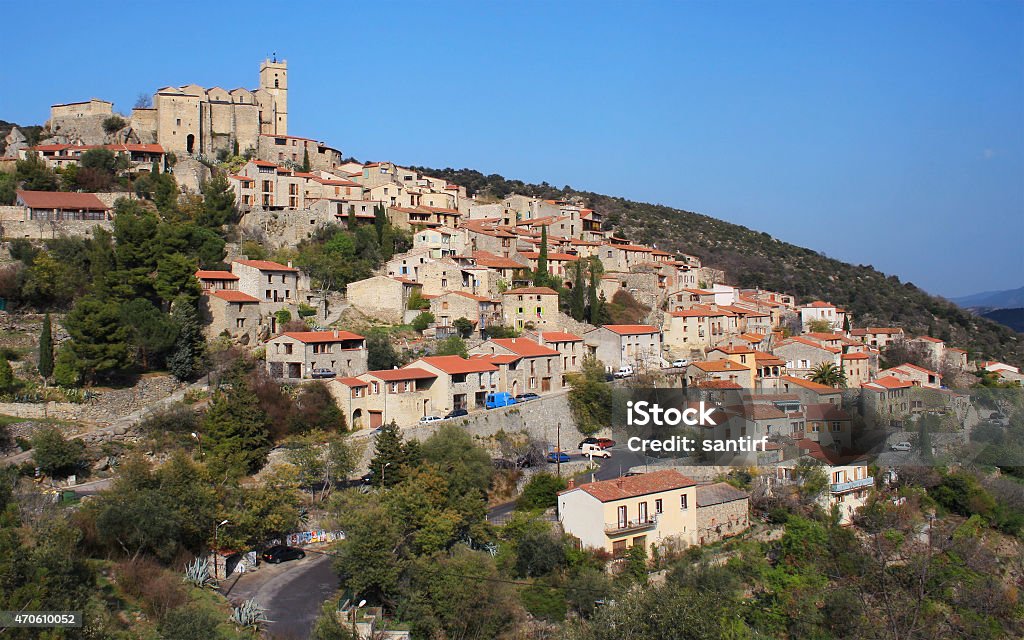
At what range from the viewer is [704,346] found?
4903 centimetres

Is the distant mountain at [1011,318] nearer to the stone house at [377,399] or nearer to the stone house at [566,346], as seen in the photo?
the stone house at [566,346]

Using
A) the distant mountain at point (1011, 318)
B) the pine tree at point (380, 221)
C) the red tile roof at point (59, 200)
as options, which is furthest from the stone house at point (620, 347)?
the distant mountain at point (1011, 318)

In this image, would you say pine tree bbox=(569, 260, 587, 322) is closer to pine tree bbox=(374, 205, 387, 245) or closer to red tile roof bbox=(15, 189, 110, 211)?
pine tree bbox=(374, 205, 387, 245)

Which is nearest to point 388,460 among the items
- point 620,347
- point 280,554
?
point 280,554

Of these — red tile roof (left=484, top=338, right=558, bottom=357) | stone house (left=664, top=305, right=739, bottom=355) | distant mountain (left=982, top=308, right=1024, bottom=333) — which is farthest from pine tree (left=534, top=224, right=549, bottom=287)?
distant mountain (left=982, top=308, right=1024, bottom=333)

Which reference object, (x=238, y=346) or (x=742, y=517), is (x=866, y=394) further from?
(x=238, y=346)

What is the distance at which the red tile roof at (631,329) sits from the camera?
44.3 meters

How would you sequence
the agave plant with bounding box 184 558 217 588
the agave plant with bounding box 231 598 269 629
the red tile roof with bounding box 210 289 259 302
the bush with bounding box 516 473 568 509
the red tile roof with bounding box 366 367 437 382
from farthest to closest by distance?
the red tile roof with bounding box 210 289 259 302 < the red tile roof with bounding box 366 367 437 382 < the bush with bounding box 516 473 568 509 < the agave plant with bounding box 184 558 217 588 < the agave plant with bounding box 231 598 269 629

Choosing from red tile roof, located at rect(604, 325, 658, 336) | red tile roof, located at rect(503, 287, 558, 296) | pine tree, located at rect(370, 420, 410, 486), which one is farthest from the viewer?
red tile roof, located at rect(503, 287, 558, 296)

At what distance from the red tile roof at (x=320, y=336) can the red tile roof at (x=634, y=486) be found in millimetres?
11357

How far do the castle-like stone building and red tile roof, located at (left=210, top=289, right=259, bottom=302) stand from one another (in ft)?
70.0

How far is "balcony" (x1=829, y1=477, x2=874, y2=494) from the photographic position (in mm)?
33938

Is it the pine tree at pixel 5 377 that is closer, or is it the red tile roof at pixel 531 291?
the pine tree at pixel 5 377

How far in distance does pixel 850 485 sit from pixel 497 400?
43.7 ft
